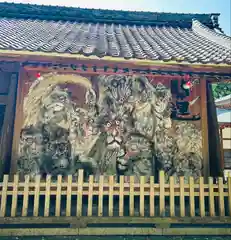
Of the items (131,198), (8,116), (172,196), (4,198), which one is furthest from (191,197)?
(8,116)

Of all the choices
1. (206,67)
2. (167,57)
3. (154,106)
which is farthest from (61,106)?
(206,67)

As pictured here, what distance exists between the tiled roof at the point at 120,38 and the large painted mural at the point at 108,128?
880 millimetres

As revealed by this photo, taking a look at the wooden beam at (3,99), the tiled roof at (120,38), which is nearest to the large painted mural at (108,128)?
the wooden beam at (3,99)

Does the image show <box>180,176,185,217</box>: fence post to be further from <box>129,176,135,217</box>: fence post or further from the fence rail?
<box>129,176,135,217</box>: fence post

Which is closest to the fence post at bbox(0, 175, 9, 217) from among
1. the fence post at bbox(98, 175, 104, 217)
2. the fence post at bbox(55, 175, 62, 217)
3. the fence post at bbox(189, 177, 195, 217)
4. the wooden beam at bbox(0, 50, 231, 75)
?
the fence post at bbox(55, 175, 62, 217)

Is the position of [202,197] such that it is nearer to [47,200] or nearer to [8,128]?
[47,200]

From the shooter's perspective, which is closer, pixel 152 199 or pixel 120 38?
pixel 152 199

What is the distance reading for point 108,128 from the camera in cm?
663

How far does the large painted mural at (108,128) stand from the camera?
6441 millimetres

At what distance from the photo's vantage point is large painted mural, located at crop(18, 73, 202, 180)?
254 inches

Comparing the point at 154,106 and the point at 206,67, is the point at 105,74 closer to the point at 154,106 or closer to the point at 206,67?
the point at 154,106

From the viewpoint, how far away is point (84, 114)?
261 inches

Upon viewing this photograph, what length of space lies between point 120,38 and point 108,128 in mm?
3531

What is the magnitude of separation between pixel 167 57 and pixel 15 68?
3.56m
